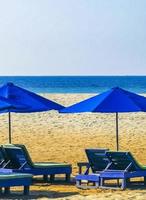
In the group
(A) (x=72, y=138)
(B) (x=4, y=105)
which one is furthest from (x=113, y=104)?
(A) (x=72, y=138)

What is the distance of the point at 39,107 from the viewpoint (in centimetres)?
1426

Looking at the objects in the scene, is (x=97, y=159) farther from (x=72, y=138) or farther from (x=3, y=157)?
(x=72, y=138)

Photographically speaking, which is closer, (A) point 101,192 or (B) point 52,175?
(A) point 101,192

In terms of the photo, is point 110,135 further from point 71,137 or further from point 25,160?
point 25,160

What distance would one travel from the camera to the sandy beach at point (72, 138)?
490 inches

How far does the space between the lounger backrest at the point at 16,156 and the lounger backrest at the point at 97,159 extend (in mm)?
1130

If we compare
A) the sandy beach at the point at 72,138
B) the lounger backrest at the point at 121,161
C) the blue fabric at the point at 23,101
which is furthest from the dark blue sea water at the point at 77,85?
the lounger backrest at the point at 121,161

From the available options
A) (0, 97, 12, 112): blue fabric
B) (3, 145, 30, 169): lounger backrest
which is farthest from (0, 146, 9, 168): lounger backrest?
(0, 97, 12, 112): blue fabric

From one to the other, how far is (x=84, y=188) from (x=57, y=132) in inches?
414

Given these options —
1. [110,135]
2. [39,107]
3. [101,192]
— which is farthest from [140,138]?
[101,192]

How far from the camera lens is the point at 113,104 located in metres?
13.5

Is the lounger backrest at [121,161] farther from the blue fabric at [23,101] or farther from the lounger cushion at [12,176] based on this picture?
the blue fabric at [23,101]

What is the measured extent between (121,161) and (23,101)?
8.30 feet

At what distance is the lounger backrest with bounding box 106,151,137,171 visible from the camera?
12.7m
